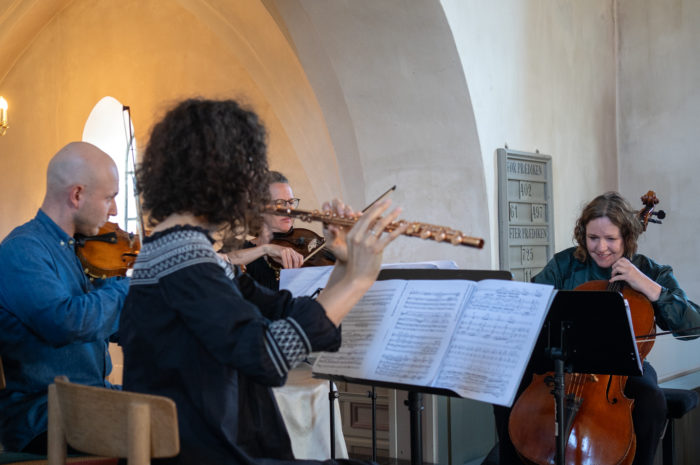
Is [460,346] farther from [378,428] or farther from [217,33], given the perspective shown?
[217,33]

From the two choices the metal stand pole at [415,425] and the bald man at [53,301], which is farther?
the metal stand pole at [415,425]

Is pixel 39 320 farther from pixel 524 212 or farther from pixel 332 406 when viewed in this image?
pixel 524 212

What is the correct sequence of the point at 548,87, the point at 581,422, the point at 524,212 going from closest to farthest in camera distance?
the point at 581,422 → the point at 524,212 → the point at 548,87

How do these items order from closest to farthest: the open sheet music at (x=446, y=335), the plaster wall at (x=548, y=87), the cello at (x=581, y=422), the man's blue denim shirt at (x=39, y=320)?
the open sheet music at (x=446, y=335)
the man's blue denim shirt at (x=39, y=320)
the cello at (x=581, y=422)
the plaster wall at (x=548, y=87)

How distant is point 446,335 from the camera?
200 centimetres

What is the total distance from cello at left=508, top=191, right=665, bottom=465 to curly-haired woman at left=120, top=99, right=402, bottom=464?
125 cm

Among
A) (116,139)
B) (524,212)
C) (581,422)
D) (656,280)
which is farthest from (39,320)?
(116,139)

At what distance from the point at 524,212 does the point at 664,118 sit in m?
1.71

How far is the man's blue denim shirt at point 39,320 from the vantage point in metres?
2.09

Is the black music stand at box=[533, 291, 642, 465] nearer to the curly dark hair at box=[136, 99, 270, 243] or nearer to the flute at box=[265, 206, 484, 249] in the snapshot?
the flute at box=[265, 206, 484, 249]

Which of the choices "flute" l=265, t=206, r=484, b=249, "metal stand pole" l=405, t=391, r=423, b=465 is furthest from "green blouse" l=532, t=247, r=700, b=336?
"flute" l=265, t=206, r=484, b=249

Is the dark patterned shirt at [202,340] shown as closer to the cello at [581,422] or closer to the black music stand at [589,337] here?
the black music stand at [589,337]

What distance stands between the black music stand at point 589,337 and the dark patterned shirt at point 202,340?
0.93 metres

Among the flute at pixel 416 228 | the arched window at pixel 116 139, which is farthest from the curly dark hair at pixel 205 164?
the arched window at pixel 116 139
